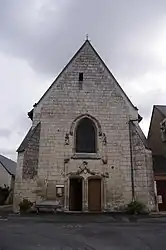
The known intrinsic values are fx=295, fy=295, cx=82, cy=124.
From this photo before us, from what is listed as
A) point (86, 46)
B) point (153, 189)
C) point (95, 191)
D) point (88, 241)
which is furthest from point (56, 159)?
point (88, 241)

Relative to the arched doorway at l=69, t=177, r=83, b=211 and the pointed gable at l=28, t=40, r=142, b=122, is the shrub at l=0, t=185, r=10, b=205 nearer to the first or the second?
the arched doorway at l=69, t=177, r=83, b=211

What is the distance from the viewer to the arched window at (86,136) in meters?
19.3

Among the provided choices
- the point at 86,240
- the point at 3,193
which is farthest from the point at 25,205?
the point at 3,193

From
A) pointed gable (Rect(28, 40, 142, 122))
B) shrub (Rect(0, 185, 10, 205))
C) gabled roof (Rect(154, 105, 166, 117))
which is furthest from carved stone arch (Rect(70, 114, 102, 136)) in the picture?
shrub (Rect(0, 185, 10, 205))

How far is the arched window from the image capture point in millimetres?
19281

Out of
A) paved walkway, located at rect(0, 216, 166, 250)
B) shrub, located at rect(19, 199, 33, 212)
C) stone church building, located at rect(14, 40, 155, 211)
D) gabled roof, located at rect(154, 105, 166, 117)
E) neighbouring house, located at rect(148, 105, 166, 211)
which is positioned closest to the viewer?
paved walkway, located at rect(0, 216, 166, 250)

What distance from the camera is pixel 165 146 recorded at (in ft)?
78.5

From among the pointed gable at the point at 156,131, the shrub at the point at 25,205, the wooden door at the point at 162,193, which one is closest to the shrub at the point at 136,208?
the wooden door at the point at 162,193

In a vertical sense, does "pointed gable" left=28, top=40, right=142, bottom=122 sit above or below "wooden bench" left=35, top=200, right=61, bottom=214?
above

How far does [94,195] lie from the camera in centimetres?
1831

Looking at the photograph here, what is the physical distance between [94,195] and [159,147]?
959 cm

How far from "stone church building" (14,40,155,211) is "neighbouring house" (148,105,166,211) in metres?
2.38

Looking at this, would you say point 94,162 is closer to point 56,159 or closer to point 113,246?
point 56,159

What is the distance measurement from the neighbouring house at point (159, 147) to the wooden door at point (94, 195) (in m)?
4.23
